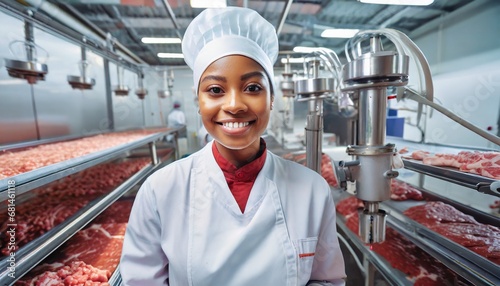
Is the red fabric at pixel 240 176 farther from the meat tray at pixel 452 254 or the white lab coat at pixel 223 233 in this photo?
the meat tray at pixel 452 254

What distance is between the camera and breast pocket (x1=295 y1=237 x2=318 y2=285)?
758 mm

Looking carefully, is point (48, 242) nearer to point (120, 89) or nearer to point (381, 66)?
point (381, 66)

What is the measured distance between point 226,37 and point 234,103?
0.89 ft

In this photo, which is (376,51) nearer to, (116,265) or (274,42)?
(274,42)

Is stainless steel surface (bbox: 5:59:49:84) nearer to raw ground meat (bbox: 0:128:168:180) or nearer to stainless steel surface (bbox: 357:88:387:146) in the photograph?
raw ground meat (bbox: 0:128:168:180)

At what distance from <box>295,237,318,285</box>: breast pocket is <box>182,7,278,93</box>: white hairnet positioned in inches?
22.9

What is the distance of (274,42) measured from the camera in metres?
0.93

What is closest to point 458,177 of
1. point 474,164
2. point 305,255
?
point 474,164

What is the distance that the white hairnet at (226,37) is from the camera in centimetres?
75

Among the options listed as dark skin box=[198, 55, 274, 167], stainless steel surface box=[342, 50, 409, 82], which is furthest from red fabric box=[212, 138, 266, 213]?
stainless steel surface box=[342, 50, 409, 82]

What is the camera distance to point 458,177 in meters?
1.05

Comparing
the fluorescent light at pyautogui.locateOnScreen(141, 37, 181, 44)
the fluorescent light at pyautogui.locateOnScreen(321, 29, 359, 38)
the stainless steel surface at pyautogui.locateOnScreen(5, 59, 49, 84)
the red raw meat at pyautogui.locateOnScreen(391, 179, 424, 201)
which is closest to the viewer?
the stainless steel surface at pyautogui.locateOnScreen(5, 59, 49, 84)

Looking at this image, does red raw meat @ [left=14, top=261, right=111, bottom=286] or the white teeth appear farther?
red raw meat @ [left=14, top=261, right=111, bottom=286]

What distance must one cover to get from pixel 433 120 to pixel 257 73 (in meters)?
4.51
